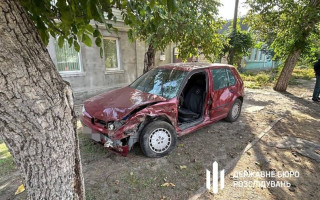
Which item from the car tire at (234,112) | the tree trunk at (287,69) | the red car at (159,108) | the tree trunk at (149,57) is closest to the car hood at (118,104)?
the red car at (159,108)

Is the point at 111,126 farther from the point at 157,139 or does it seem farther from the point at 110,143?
the point at 157,139

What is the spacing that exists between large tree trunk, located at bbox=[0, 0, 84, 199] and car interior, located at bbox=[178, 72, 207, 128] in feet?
9.19

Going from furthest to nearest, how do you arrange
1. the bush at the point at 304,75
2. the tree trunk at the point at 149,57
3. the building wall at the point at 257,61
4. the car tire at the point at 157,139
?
the building wall at the point at 257,61, the bush at the point at 304,75, the tree trunk at the point at 149,57, the car tire at the point at 157,139

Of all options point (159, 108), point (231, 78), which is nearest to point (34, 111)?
point (159, 108)

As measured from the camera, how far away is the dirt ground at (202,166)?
2438 millimetres

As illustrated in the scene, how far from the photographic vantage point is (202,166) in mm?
3008

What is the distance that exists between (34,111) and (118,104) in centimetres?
189

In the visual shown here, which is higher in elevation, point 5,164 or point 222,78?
point 222,78

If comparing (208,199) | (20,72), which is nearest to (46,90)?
(20,72)

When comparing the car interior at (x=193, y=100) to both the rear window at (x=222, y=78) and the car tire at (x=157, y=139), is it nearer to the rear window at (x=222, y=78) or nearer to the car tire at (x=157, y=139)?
the rear window at (x=222, y=78)

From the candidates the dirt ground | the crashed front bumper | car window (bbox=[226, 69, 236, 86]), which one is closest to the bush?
the dirt ground

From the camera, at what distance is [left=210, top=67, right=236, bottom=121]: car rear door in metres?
3.94

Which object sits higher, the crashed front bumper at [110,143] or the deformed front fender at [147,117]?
the deformed front fender at [147,117]

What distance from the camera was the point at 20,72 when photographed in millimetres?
1070
